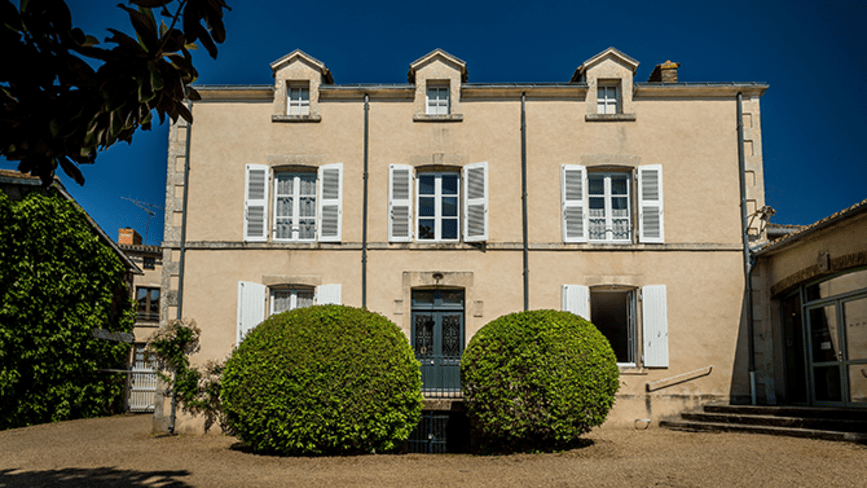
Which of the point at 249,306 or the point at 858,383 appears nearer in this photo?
the point at 858,383

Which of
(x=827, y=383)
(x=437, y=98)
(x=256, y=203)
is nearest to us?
(x=827, y=383)

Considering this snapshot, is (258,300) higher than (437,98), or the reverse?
(437,98)

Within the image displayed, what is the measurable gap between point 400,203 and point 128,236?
17305mm

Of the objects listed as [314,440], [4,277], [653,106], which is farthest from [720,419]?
[4,277]

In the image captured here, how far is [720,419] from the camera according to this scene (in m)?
9.84

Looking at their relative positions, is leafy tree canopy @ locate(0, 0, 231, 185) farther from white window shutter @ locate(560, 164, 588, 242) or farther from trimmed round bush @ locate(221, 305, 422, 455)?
white window shutter @ locate(560, 164, 588, 242)

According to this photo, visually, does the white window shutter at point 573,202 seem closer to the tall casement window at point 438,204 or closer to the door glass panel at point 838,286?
the tall casement window at point 438,204

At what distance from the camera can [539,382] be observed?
8062 mm

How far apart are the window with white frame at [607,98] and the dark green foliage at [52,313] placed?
10512 millimetres

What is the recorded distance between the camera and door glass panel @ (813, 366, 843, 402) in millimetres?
9602

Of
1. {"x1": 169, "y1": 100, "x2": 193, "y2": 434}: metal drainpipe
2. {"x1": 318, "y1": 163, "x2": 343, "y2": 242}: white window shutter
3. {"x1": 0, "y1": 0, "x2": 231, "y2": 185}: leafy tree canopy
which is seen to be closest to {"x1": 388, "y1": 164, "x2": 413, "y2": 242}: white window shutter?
{"x1": 318, "y1": 163, "x2": 343, "y2": 242}: white window shutter

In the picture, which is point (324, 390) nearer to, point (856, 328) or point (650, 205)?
point (650, 205)

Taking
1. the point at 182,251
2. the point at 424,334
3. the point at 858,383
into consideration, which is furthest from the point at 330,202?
the point at 858,383

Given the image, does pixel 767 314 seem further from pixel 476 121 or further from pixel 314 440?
pixel 314 440
